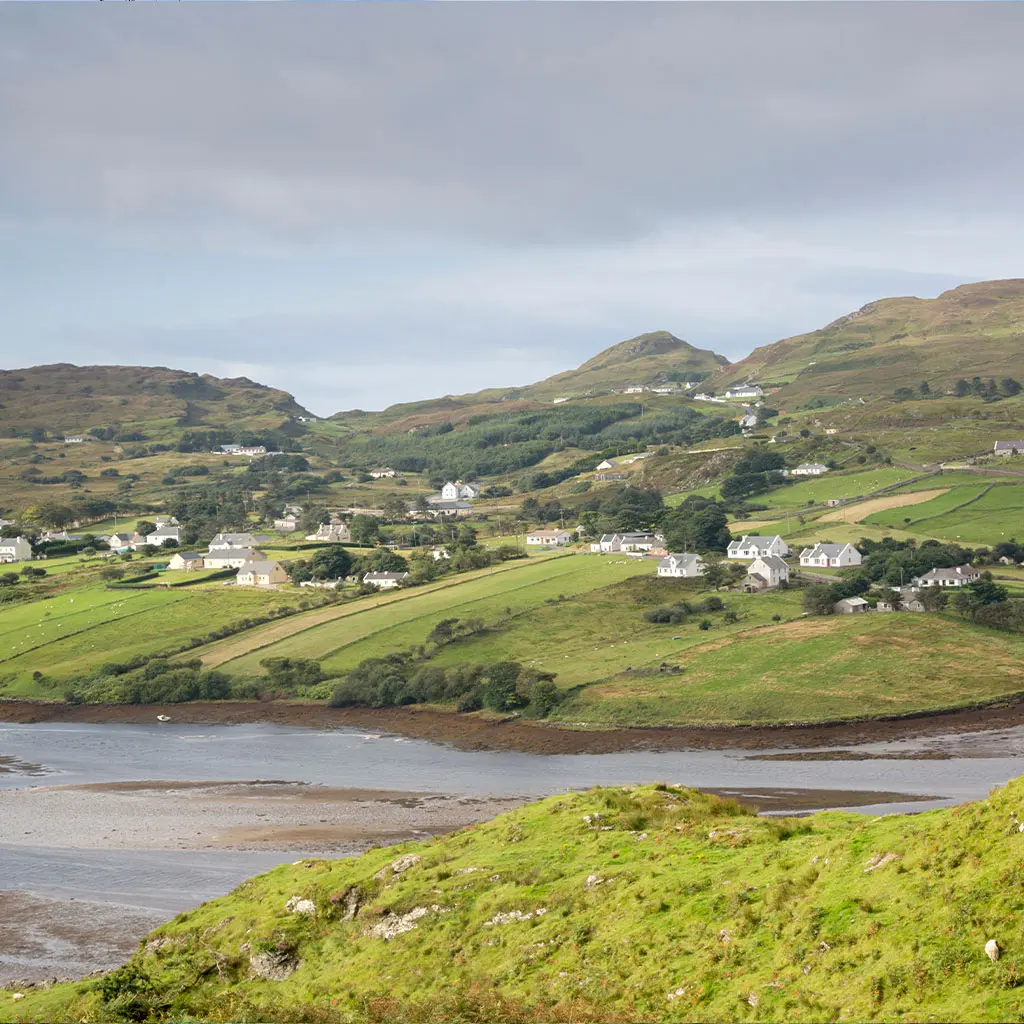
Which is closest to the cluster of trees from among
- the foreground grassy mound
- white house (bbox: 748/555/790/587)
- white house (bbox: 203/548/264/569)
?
white house (bbox: 748/555/790/587)

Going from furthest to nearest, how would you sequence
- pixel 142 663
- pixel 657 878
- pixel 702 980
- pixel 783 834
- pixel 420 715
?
1. pixel 142 663
2. pixel 420 715
3. pixel 783 834
4. pixel 657 878
5. pixel 702 980

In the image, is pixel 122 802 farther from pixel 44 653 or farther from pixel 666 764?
pixel 44 653

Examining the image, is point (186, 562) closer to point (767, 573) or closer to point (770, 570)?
point (767, 573)

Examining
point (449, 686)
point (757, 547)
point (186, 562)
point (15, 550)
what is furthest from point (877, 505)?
point (15, 550)

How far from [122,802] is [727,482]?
5043 inches

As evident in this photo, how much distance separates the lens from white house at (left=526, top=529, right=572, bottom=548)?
6452 inches

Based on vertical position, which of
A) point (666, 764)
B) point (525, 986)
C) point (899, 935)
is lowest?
point (666, 764)

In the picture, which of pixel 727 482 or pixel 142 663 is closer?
pixel 142 663

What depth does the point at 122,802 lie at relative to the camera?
7356cm

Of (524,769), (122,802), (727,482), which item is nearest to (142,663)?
(122,802)

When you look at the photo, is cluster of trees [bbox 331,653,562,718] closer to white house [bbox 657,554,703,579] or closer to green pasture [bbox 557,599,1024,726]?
green pasture [bbox 557,599,1024,726]

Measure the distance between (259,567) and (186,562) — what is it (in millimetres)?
16618

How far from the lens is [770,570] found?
123938 millimetres

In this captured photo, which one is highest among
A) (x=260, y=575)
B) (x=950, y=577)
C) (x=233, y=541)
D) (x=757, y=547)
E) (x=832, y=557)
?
(x=233, y=541)
